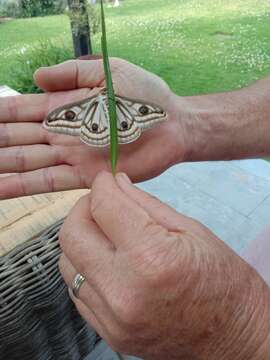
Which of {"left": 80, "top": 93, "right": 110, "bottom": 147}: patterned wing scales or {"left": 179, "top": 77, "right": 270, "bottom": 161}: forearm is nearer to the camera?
{"left": 80, "top": 93, "right": 110, "bottom": 147}: patterned wing scales

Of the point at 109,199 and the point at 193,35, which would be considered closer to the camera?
the point at 109,199

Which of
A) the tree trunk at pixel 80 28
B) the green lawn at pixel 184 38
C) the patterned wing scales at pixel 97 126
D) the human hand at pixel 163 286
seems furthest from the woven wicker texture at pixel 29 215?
the green lawn at pixel 184 38

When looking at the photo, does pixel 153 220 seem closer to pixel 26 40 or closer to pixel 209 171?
pixel 209 171

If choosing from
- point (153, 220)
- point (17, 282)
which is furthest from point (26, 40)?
point (153, 220)

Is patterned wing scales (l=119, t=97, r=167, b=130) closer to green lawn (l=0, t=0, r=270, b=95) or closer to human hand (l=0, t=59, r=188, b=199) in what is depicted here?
human hand (l=0, t=59, r=188, b=199)

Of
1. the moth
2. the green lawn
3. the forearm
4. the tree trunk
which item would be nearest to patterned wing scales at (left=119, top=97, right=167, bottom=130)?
the moth

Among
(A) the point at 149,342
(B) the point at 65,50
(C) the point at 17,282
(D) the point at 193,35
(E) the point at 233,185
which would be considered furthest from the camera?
(D) the point at 193,35

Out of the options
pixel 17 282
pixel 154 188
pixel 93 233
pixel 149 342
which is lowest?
pixel 154 188
